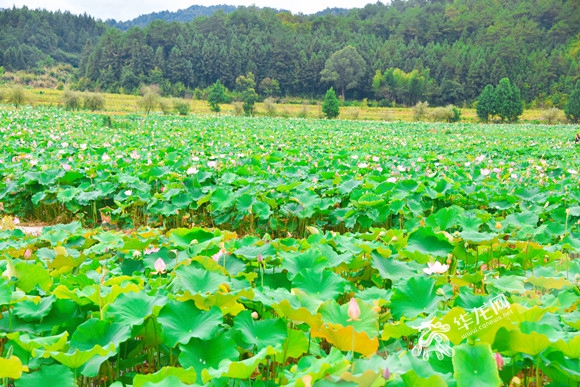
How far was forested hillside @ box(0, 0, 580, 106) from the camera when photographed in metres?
82.1

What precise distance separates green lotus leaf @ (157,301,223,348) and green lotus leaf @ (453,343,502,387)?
0.78 m

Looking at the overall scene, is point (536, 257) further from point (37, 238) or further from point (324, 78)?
point (324, 78)

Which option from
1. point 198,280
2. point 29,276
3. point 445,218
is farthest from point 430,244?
point 29,276

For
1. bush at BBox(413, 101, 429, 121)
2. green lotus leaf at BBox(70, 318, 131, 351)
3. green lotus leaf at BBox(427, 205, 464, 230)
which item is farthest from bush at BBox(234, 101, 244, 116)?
green lotus leaf at BBox(70, 318, 131, 351)

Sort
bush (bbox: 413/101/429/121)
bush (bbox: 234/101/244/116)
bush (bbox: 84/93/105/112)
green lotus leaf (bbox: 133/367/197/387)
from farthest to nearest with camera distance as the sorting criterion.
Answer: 1. bush (bbox: 413/101/429/121)
2. bush (bbox: 234/101/244/116)
3. bush (bbox: 84/93/105/112)
4. green lotus leaf (bbox: 133/367/197/387)

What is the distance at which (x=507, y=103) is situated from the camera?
5175 cm

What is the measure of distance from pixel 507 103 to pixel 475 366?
56562mm

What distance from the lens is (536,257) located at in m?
2.77

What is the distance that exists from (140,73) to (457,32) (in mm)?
79675

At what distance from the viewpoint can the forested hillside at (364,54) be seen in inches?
3231

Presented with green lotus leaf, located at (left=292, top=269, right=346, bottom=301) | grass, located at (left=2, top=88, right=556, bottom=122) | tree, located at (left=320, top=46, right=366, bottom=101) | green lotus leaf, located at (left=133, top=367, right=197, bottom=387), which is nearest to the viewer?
green lotus leaf, located at (left=133, top=367, right=197, bottom=387)

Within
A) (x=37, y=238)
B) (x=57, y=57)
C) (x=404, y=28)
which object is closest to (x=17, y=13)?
(x=57, y=57)

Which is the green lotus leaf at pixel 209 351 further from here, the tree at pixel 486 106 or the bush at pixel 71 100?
the tree at pixel 486 106

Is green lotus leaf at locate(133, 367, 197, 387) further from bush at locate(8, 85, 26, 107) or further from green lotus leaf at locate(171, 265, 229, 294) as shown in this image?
bush at locate(8, 85, 26, 107)
